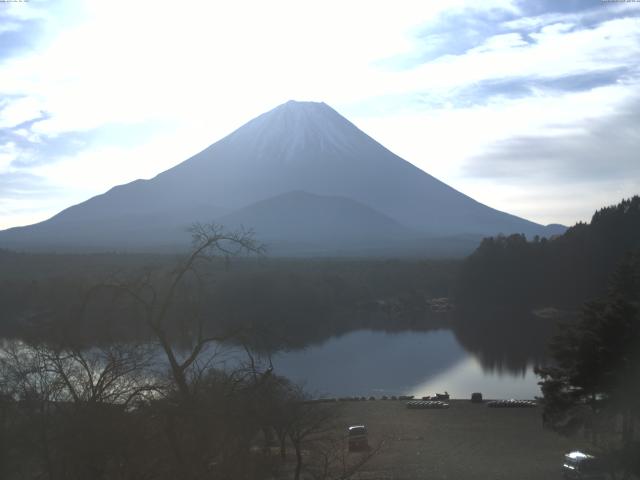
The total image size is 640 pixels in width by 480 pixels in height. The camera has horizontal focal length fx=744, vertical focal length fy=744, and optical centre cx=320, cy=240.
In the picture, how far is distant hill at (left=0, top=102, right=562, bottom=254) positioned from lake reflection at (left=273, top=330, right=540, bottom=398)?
2149 inches

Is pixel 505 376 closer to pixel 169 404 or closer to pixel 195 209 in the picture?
pixel 169 404

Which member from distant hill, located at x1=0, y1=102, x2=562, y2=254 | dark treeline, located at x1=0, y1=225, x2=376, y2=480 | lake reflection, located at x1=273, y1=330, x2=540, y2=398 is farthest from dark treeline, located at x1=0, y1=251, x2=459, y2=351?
distant hill, located at x1=0, y1=102, x2=562, y2=254

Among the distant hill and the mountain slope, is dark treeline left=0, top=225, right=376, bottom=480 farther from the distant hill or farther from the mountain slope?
the mountain slope

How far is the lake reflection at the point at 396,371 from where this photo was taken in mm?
17078

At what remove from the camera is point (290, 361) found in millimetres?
20188

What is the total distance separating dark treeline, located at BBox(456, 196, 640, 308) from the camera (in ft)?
111

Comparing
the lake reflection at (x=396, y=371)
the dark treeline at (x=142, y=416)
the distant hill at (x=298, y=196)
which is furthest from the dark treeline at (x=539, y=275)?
the distant hill at (x=298, y=196)

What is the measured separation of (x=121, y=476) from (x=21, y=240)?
78.8m

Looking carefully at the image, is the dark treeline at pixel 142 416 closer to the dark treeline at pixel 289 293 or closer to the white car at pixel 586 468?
the dark treeline at pixel 289 293

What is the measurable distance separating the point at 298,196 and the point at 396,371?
75980 millimetres

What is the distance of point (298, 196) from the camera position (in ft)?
311

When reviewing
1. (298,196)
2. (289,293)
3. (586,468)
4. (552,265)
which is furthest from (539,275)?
(298,196)

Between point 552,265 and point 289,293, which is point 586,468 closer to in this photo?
point 289,293

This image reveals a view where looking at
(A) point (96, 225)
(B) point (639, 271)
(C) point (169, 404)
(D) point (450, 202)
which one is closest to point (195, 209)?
(A) point (96, 225)
